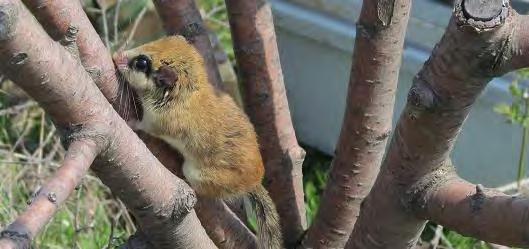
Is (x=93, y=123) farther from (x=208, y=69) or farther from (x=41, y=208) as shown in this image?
(x=208, y=69)

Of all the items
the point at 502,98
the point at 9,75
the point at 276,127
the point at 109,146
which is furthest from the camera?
the point at 502,98

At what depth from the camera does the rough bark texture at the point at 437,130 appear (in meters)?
1.36

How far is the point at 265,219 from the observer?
2.24 m

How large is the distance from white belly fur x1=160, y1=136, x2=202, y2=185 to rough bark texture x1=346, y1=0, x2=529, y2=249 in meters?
0.38

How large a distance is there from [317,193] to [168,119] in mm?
1587

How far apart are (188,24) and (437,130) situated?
2.57 feet

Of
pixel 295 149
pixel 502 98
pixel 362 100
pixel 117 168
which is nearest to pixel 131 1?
pixel 502 98

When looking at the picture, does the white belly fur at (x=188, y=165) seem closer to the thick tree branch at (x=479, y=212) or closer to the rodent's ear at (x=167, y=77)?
the rodent's ear at (x=167, y=77)

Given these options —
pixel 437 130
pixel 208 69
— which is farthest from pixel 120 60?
pixel 437 130

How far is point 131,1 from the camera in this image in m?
3.91

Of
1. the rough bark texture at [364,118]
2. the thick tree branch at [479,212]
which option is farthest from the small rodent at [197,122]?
the thick tree branch at [479,212]

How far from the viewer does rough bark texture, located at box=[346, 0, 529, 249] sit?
1.36m

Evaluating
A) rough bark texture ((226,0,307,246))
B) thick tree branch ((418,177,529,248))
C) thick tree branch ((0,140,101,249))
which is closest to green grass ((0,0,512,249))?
rough bark texture ((226,0,307,246))

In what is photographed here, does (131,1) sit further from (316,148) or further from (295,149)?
(295,149)
